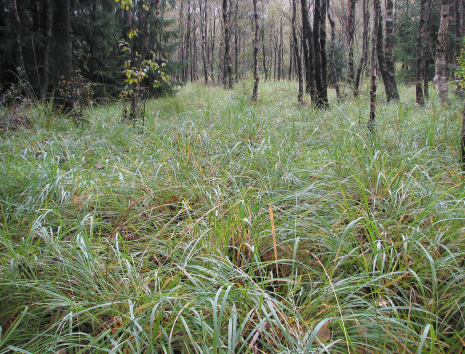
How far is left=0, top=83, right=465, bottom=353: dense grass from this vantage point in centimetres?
112

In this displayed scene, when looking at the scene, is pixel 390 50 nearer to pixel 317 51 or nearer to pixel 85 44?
pixel 317 51

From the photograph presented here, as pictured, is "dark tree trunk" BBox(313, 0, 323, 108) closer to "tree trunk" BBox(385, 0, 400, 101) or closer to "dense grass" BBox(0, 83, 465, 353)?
"tree trunk" BBox(385, 0, 400, 101)

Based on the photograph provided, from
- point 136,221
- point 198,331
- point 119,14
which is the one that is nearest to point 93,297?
point 198,331

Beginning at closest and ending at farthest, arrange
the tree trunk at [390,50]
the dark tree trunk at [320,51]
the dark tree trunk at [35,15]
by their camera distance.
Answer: the tree trunk at [390,50] < the dark tree trunk at [320,51] < the dark tree trunk at [35,15]

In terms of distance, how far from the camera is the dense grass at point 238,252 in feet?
3.67

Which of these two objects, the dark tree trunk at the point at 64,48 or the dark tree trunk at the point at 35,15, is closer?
the dark tree trunk at the point at 64,48

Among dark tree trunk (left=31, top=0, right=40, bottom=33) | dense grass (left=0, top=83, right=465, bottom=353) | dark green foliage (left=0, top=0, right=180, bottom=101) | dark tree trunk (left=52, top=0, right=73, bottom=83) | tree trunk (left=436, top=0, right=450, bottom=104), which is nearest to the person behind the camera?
dense grass (left=0, top=83, right=465, bottom=353)

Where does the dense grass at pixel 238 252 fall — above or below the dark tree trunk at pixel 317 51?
below

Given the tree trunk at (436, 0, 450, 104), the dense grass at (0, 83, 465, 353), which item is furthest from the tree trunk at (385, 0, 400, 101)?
the dense grass at (0, 83, 465, 353)

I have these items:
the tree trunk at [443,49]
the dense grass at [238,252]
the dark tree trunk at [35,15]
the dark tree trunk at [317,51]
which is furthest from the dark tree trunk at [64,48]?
the tree trunk at [443,49]

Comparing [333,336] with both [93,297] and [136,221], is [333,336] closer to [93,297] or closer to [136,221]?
[93,297]

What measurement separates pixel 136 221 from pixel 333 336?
4.91ft

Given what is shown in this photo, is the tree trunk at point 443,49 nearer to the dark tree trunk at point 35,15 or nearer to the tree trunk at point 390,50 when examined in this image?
the tree trunk at point 390,50

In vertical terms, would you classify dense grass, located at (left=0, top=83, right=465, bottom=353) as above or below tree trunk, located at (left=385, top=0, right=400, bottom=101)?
below
